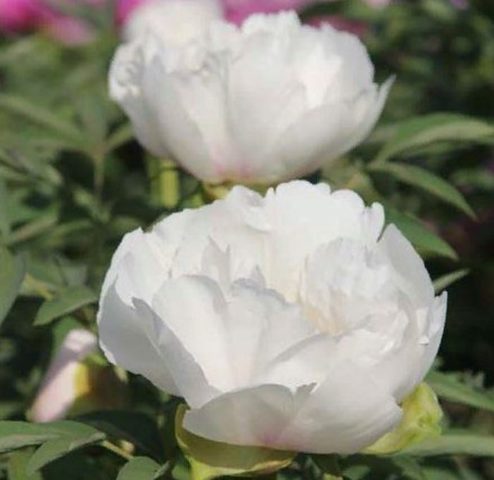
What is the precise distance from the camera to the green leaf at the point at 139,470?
41.7 inches

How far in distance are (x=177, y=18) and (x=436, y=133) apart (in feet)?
1.40

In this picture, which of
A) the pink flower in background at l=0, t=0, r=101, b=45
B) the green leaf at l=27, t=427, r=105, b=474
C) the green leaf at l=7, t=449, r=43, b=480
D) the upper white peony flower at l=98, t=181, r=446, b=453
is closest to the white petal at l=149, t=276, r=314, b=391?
the upper white peony flower at l=98, t=181, r=446, b=453

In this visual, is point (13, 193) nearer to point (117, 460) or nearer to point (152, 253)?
point (117, 460)

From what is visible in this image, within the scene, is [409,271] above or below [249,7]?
above

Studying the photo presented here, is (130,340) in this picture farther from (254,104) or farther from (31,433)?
(254,104)

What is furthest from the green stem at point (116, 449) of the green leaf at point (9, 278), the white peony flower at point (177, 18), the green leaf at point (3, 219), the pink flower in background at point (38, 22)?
the pink flower in background at point (38, 22)

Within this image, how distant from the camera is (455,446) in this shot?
1.16 metres

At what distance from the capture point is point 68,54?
2930mm

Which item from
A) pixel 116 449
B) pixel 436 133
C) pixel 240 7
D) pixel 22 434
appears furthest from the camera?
pixel 240 7

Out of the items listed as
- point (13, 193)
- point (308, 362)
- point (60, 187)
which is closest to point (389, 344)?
point (308, 362)

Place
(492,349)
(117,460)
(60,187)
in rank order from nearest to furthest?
1. (117,460)
2. (60,187)
3. (492,349)

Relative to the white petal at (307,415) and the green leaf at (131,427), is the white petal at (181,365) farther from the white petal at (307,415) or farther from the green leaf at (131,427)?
the green leaf at (131,427)

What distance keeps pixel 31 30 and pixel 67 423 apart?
78.6 inches

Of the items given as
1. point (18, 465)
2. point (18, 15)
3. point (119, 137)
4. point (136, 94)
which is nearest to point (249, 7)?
point (18, 15)
